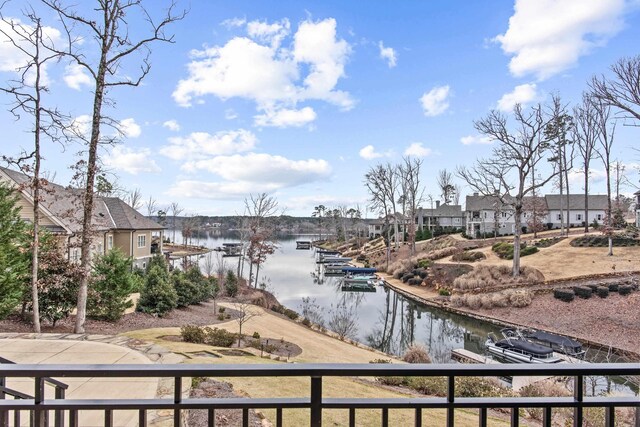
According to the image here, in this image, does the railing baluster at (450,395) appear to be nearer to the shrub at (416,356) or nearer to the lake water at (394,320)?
the shrub at (416,356)

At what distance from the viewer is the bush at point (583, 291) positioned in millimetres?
17661

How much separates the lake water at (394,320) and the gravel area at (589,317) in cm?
128

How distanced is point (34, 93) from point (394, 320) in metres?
16.9

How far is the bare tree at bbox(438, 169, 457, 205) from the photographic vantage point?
55.9 metres

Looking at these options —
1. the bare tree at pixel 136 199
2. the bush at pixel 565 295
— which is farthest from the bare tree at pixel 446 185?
the bare tree at pixel 136 199

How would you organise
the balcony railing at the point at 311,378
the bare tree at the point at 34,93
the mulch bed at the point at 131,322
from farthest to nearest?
the mulch bed at the point at 131,322, the bare tree at the point at 34,93, the balcony railing at the point at 311,378

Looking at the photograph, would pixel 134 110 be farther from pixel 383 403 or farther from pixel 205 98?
pixel 383 403

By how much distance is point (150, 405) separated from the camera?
1.66m

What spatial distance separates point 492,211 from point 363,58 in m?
35.7

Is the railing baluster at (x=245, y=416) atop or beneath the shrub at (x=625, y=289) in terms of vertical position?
atop

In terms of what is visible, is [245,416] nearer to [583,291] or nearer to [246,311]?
[246,311]

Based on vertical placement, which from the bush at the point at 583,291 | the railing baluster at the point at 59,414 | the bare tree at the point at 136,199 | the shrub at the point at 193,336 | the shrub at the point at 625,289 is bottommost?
the bush at the point at 583,291

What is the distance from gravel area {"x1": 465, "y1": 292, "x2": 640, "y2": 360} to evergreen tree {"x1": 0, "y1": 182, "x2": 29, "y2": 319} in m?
19.2

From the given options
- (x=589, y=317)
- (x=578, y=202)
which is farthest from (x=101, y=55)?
(x=578, y=202)
